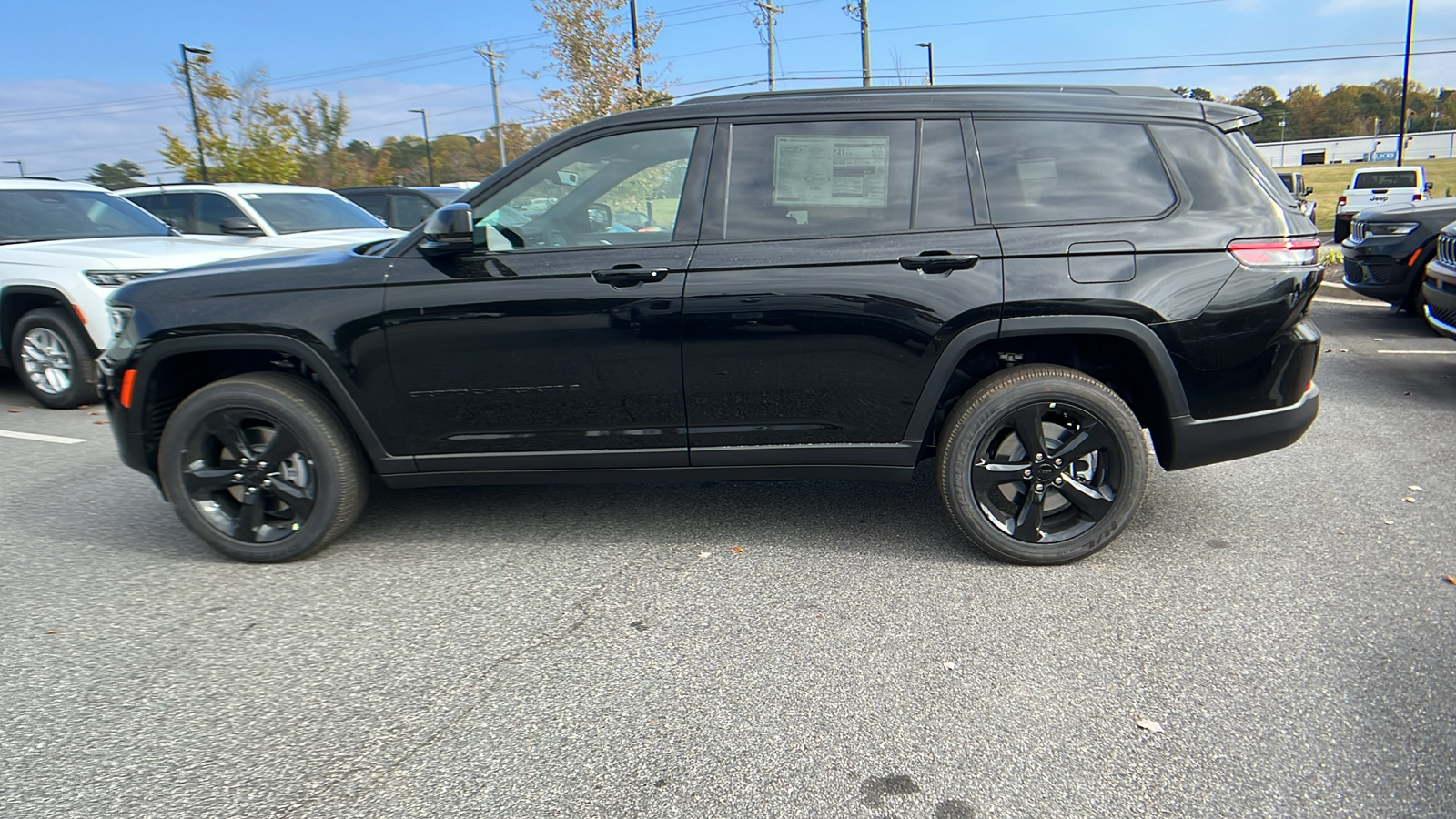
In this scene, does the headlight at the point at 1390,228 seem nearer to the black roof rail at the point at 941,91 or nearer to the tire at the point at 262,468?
the black roof rail at the point at 941,91

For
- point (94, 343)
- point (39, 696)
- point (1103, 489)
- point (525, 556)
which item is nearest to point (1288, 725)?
point (1103, 489)

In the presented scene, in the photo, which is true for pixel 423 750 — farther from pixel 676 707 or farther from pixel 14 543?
pixel 14 543

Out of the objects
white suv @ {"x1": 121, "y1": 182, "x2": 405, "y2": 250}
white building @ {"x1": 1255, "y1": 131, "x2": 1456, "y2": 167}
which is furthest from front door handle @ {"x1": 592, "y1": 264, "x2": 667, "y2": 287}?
white building @ {"x1": 1255, "y1": 131, "x2": 1456, "y2": 167}

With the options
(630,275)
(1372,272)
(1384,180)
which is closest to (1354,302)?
(1372,272)

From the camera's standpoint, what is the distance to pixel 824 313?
3428 millimetres

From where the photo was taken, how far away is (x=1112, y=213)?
3.46 meters

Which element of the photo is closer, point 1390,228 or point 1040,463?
point 1040,463

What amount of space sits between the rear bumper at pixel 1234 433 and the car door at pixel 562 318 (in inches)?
77.1

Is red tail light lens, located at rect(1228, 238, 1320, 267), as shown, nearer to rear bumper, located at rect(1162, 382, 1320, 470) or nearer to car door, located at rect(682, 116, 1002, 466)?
rear bumper, located at rect(1162, 382, 1320, 470)

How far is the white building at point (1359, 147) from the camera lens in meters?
77.7

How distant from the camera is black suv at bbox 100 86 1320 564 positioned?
134 inches

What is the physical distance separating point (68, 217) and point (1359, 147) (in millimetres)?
99356

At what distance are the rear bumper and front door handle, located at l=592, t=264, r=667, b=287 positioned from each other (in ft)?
6.81

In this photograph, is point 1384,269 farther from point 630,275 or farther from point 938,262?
point 630,275
